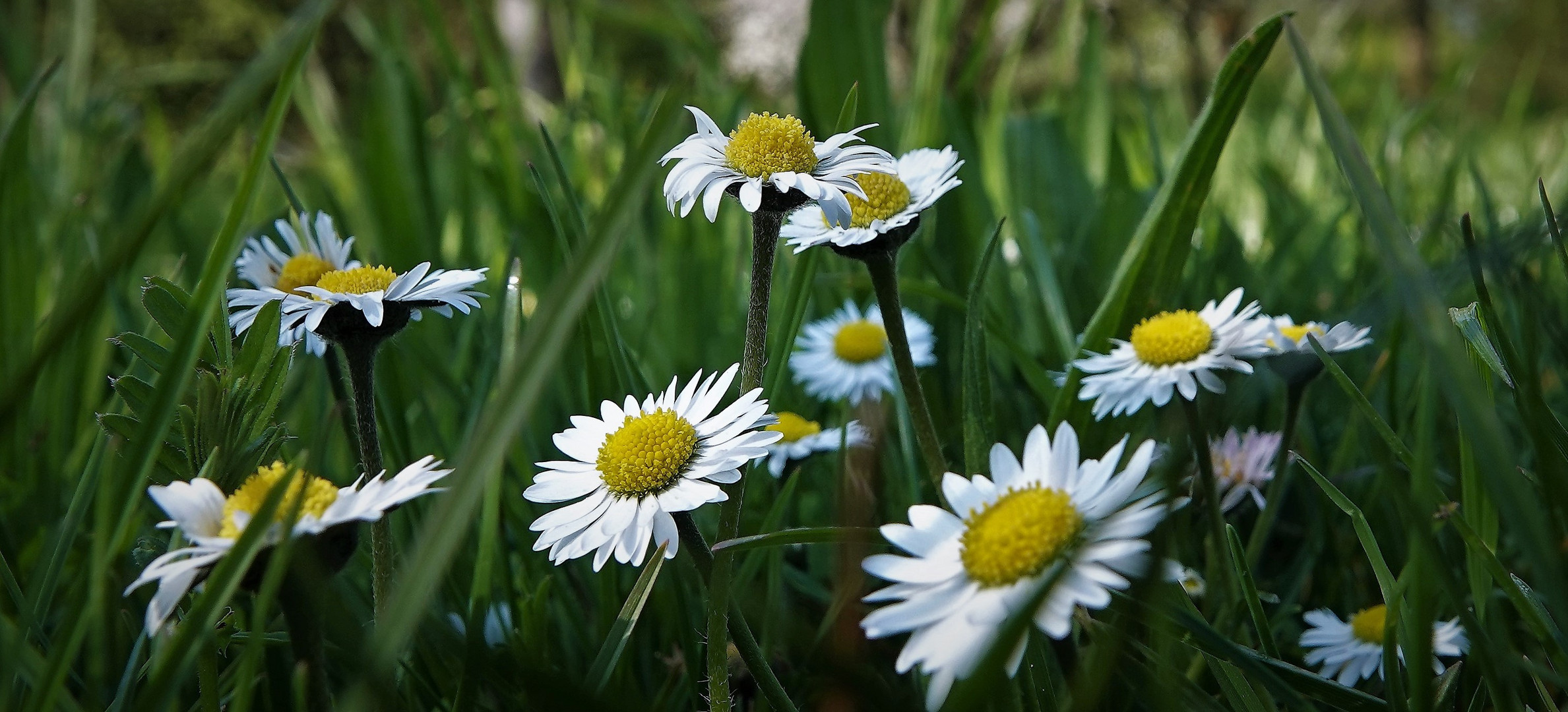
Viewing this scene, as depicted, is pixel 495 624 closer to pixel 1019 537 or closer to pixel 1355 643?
pixel 1019 537

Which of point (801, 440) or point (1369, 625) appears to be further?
point (801, 440)

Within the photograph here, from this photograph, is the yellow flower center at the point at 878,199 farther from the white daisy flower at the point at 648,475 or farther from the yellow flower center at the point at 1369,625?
the yellow flower center at the point at 1369,625

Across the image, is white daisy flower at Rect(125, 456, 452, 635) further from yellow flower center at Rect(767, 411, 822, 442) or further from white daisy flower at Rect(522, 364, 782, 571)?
yellow flower center at Rect(767, 411, 822, 442)

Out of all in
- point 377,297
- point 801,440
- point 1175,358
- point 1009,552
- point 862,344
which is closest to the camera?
point 1009,552

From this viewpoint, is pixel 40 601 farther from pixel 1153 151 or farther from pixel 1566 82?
pixel 1566 82

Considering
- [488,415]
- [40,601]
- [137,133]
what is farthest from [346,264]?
[137,133]

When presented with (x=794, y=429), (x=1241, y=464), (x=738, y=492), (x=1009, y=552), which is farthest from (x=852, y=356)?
(x=1009, y=552)
